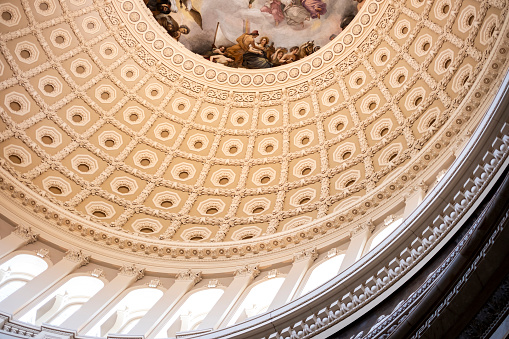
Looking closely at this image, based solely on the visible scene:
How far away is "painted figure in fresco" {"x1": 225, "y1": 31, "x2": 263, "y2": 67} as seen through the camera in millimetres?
34500

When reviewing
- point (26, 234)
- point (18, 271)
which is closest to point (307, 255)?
point (18, 271)

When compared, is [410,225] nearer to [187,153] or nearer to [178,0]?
[187,153]

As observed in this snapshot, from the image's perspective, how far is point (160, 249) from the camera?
22.7m

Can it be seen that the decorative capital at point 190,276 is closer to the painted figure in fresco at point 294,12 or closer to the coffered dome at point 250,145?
the coffered dome at point 250,145

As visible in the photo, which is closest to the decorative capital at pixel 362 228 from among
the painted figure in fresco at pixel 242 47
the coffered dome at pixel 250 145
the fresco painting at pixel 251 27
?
the coffered dome at pixel 250 145

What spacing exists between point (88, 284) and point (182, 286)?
3266mm

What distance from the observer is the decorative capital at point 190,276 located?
2076 centimetres

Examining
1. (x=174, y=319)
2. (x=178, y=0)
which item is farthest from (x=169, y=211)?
(x=178, y=0)

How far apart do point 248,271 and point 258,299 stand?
1.90 meters

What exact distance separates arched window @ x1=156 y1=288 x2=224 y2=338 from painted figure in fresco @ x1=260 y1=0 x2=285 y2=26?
19.8m

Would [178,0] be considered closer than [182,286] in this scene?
No

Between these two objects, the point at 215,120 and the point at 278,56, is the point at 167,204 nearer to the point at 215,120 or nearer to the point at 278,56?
the point at 215,120

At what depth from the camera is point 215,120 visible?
31266 mm

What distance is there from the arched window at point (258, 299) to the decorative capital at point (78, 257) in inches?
253
